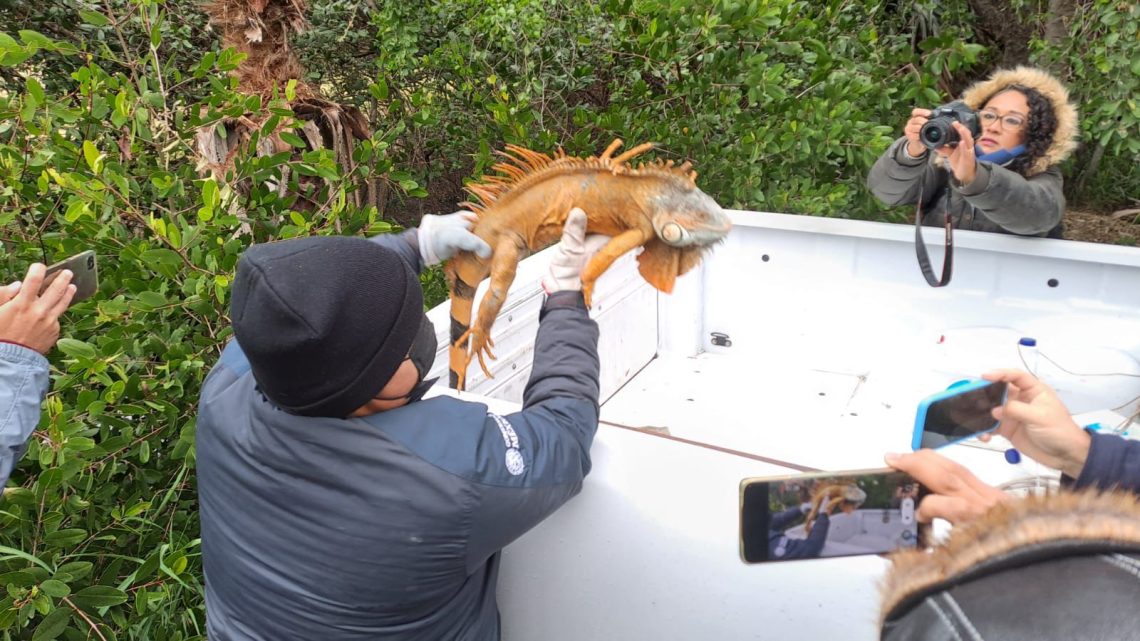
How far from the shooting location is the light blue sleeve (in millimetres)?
1639

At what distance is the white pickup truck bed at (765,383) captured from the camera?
5.08 feet

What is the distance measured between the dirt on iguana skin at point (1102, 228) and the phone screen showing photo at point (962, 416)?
6067mm

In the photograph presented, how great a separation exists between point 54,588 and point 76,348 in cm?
64

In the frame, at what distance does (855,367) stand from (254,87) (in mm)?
3676

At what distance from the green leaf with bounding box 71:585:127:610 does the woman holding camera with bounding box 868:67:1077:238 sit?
3.09 m

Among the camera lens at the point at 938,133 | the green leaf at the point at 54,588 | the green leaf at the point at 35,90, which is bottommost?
the green leaf at the point at 54,588

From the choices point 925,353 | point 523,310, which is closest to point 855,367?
point 925,353

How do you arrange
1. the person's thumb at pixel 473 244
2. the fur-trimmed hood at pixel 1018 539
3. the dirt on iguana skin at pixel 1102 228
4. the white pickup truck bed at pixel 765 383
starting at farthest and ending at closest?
the dirt on iguana skin at pixel 1102 228 < the person's thumb at pixel 473 244 < the white pickup truck bed at pixel 765 383 < the fur-trimmed hood at pixel 1018 539

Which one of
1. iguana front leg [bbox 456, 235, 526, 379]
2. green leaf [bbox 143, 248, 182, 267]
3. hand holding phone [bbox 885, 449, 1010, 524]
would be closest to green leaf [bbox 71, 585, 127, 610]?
green leaf [bbox 143, 248, 182, 267]

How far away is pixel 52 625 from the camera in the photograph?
1.92 meters

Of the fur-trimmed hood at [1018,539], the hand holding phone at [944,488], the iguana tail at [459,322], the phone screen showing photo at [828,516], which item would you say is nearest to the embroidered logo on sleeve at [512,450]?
the phone screen showing photo at [828,516]

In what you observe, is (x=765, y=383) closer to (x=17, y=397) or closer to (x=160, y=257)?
(x=160, y=257)

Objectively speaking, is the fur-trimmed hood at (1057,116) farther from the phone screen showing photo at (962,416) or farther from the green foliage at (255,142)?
the phone screen showing photo at (962,416)

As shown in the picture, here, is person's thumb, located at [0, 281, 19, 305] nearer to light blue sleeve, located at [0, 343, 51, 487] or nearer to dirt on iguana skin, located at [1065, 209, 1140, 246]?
light blue sleeve, located at [0, 343, 51, 487]
